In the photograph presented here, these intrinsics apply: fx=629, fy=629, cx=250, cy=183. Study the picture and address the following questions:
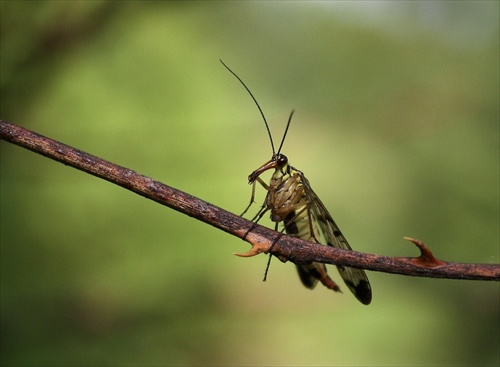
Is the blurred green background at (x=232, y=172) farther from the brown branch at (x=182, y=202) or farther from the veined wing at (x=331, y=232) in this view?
the brown branch at (x=182, y=202)

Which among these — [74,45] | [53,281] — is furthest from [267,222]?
[74,45]

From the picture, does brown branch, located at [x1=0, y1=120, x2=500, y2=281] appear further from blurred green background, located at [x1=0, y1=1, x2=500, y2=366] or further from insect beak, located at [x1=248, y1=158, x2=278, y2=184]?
blurred green background, located at [x1=0, y1=1, x2=500, y2=366]

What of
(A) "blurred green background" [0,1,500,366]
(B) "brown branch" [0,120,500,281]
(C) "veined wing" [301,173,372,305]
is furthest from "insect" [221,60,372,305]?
(B) "brown branch" [0,120,500,281]

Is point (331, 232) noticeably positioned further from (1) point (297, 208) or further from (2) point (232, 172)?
(2) point (232, 172)

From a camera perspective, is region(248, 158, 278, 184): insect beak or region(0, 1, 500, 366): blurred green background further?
region(0, 1, 500, 366): blurred green background

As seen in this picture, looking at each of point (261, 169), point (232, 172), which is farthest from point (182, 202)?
point (232, 172)

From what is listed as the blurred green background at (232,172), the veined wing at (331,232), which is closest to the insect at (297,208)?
the veined wing at (331,232)
